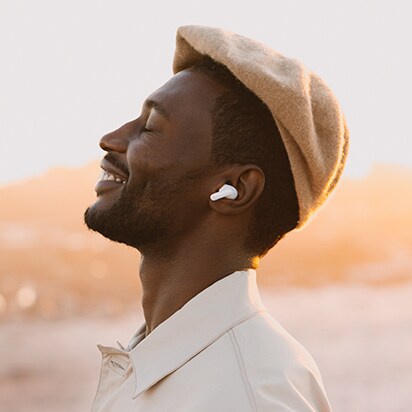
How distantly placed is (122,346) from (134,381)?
18 cm

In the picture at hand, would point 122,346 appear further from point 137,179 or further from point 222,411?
point 222,411

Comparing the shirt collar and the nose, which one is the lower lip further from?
the shirt collar

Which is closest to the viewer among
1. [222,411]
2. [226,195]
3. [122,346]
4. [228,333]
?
[222,411]

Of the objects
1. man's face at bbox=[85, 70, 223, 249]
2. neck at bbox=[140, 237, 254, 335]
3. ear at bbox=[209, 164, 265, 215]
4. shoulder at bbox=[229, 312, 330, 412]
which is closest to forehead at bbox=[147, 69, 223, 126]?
man's face at bbox=[85, 70, 223, 249]

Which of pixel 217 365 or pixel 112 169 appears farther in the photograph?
pixel 112 169

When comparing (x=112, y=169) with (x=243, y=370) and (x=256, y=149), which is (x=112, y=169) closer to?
(x=256, y=149)

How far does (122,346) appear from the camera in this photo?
72.2 inches

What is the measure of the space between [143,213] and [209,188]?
139 mm

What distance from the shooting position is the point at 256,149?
5.72 ft

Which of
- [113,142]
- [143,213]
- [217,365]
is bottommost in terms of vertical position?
[217,365]

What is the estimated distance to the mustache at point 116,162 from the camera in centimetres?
177

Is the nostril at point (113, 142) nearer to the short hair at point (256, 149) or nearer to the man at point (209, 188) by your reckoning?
the man at point (209, 188)

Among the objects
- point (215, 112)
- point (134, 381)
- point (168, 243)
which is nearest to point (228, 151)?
point (215, 112)

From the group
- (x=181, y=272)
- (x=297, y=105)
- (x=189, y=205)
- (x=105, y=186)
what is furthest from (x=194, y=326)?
(x=297, y=105)
